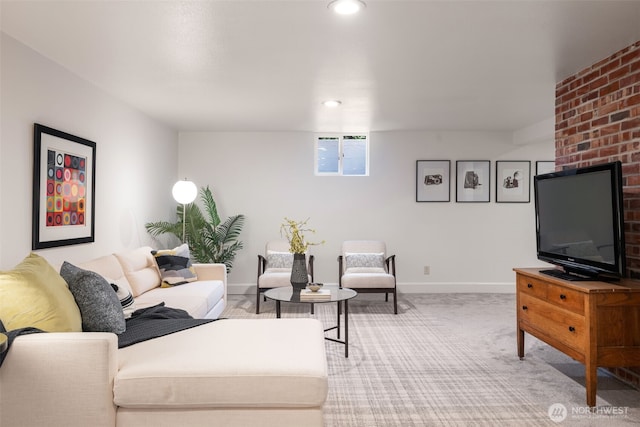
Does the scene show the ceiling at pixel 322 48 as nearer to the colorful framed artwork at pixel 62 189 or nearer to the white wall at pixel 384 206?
the colorful framed artwork at pixel 62 189

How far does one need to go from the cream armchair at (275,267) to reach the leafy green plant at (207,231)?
0.50m

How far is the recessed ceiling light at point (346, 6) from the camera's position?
2.35 meters

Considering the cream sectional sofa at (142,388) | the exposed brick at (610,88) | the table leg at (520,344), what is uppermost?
the exposed brick at (610,88)

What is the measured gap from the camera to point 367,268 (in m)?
5.69

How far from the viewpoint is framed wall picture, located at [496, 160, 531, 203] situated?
6.45 m

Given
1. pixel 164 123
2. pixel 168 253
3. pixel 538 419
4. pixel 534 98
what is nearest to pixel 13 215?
pixel 168 253

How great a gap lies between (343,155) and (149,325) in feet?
14.3

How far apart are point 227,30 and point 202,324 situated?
1.80 meters

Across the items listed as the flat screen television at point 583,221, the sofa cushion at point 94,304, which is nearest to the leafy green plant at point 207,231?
the sofa cushion at point 94,304

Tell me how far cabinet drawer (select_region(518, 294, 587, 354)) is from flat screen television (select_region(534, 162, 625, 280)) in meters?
0.25

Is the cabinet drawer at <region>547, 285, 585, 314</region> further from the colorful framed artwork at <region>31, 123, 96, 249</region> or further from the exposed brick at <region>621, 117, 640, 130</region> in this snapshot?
the colorful framed artwork at <region>31, 123, 96, 249</region>

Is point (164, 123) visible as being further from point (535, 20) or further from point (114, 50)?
point (535, 20)

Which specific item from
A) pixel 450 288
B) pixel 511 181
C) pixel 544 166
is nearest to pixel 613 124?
pixel 511 181

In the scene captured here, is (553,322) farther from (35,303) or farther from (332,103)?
(35,303)
